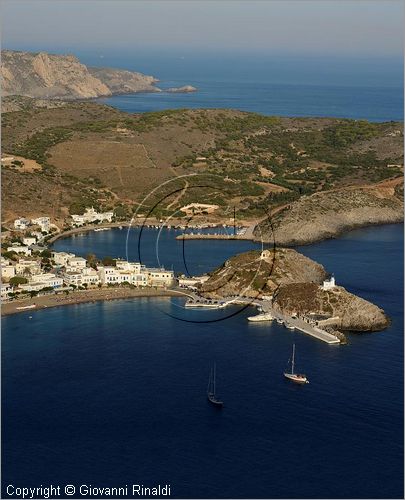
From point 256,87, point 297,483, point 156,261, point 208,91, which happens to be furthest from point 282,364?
point 256,87

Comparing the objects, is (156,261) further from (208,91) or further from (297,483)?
Answer: (208,91)

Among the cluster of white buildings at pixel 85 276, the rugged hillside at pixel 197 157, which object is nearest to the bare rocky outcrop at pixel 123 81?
the rugged hillside at pixel 197 157

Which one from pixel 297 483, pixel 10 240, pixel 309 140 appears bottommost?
pixel 297 483

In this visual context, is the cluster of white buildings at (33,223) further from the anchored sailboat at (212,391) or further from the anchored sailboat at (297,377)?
the anchored sailboat at (297,377)

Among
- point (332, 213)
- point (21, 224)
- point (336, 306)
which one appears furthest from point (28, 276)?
point (332, 213)

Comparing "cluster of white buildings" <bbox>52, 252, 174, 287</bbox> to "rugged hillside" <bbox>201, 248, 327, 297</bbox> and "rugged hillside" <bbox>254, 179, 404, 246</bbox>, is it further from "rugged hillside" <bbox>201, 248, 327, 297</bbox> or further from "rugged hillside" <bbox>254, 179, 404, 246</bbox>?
"rugged hillside" <bbox>254, 179, 404, 246</bbox>

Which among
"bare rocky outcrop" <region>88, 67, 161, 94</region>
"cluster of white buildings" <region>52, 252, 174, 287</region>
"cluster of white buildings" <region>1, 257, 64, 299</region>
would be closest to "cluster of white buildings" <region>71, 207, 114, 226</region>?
"cluster of white buildings" <region>1, 257, 64, 299</region>
